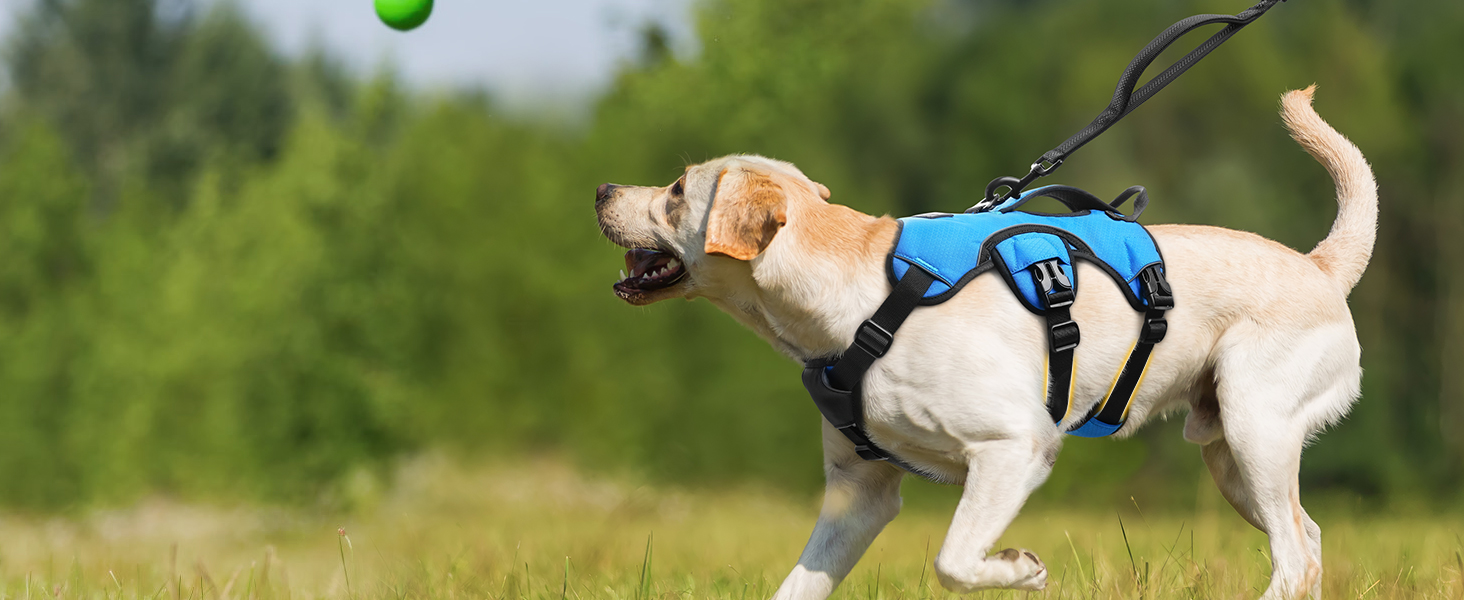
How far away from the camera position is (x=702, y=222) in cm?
364

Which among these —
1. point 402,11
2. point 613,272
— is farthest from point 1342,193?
point 613,272

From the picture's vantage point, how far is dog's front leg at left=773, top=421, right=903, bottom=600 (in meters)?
3.69

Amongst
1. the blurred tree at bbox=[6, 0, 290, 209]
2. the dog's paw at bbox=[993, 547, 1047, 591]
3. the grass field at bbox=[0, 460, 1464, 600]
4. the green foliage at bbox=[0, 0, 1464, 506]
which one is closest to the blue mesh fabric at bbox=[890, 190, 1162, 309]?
the dog's paw at bbox=[993, 547, 1047, 591]

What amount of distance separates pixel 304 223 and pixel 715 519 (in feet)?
20.6

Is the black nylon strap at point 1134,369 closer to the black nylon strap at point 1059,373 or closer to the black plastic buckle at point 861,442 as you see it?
the black nylon strap at point 1059,373

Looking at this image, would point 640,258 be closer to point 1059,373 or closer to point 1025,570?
point 1059,373

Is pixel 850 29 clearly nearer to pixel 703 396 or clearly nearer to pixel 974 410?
pixel 703 396

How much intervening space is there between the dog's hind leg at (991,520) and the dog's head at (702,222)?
930 mm

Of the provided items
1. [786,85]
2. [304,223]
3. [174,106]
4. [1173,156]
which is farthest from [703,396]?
[174,106]

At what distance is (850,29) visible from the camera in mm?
21172

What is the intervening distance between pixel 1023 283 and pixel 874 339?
51cm

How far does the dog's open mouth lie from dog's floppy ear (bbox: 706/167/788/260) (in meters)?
0.28

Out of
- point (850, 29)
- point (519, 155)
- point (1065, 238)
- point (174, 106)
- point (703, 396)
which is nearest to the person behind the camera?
point (1065, 238)

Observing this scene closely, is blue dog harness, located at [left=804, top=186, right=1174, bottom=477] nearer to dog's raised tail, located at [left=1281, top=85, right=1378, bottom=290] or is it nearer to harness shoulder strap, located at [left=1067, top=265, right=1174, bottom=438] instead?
harness shoulder strap, located at [left=1067, top=265, right=1174, bottom=438]
